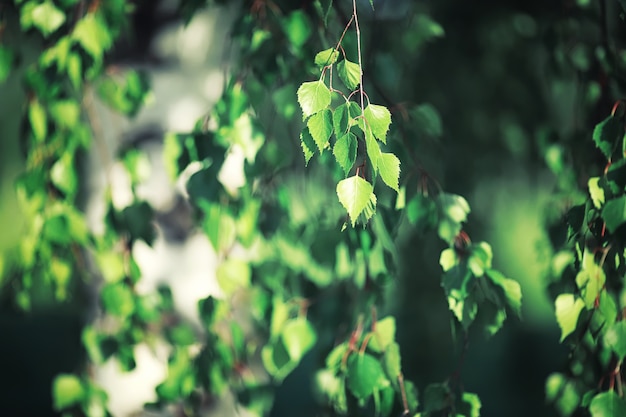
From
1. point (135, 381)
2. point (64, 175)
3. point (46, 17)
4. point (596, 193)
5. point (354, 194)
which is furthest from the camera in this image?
point (135, 381)

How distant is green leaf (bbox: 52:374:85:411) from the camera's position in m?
1.00

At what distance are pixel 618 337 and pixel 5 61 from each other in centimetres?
99

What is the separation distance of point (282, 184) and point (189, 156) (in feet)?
0.65

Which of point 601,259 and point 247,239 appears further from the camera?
point 247,239

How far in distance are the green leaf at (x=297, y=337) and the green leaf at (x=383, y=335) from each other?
0.12m

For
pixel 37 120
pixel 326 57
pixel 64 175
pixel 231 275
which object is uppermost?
pixel 37 120

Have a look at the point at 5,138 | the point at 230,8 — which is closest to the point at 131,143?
the point at 230,8

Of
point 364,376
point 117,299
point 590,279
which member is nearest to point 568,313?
point 590,279

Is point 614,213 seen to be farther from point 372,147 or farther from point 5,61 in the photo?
point 5,61

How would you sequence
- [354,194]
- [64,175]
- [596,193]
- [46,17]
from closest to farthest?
[354,194]
[596,193]
[46,17]
[64,175]

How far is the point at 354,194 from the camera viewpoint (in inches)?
23.3

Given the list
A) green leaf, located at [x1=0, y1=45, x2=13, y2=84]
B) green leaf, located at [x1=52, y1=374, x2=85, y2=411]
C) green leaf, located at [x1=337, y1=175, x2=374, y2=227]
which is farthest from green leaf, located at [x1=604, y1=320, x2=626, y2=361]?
green leaf, located at [x1=0, y1=45, x2=13, y2=84]

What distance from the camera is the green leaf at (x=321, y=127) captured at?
1.96 feet

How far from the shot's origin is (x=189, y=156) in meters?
0.85
